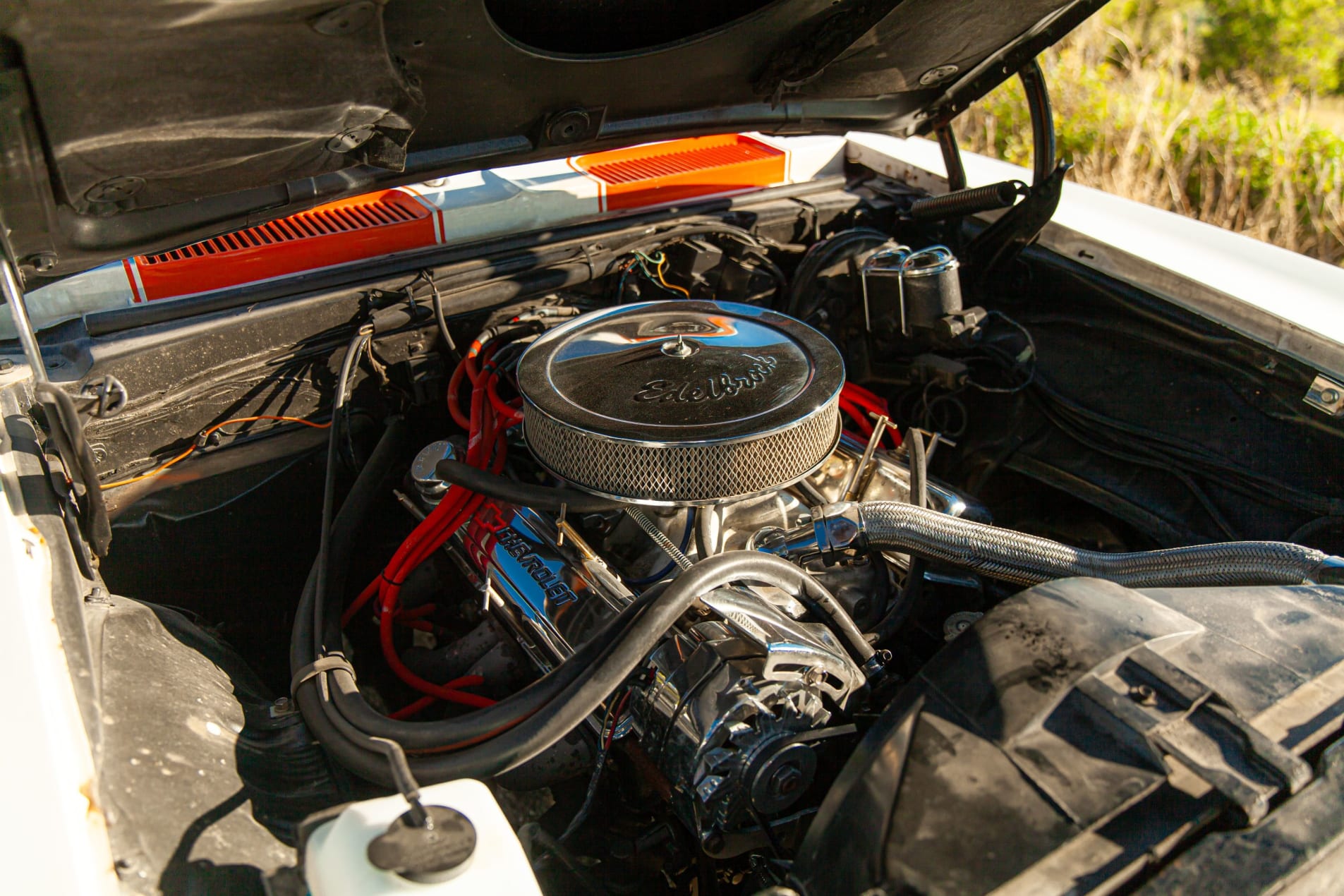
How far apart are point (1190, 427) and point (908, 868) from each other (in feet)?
4.36

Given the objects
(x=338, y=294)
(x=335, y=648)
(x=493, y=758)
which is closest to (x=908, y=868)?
(x=493, y=758)

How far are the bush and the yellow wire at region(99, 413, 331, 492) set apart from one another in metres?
5.03

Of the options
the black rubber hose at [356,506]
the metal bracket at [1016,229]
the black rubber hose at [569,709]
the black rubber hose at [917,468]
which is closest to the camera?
the black rubber hose at [569,709]

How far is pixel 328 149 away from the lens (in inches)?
58.3

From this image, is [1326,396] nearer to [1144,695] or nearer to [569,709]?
[1144,695]

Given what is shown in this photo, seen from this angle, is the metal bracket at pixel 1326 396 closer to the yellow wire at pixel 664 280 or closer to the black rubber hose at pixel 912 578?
the black rubber hose at pixel 912 578

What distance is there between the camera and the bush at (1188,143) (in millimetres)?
5008

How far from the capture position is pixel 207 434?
1.76m

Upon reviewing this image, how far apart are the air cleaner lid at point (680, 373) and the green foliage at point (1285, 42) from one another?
7.21 meters

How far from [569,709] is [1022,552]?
2.35ft

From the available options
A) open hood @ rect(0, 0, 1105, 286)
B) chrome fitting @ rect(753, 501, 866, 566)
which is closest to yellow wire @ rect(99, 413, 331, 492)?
open hood @ rect(0, 0, 1105, 286)

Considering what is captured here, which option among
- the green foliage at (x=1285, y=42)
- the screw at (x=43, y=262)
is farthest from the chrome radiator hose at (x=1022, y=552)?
the green foliage at (x=1285, y=42)

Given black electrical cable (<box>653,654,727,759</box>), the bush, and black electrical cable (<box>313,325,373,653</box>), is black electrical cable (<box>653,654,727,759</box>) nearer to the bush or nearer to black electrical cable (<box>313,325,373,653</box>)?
black electrical cable (<box>313,325,373,653</box>)

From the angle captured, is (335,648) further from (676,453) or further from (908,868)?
(908,868)
